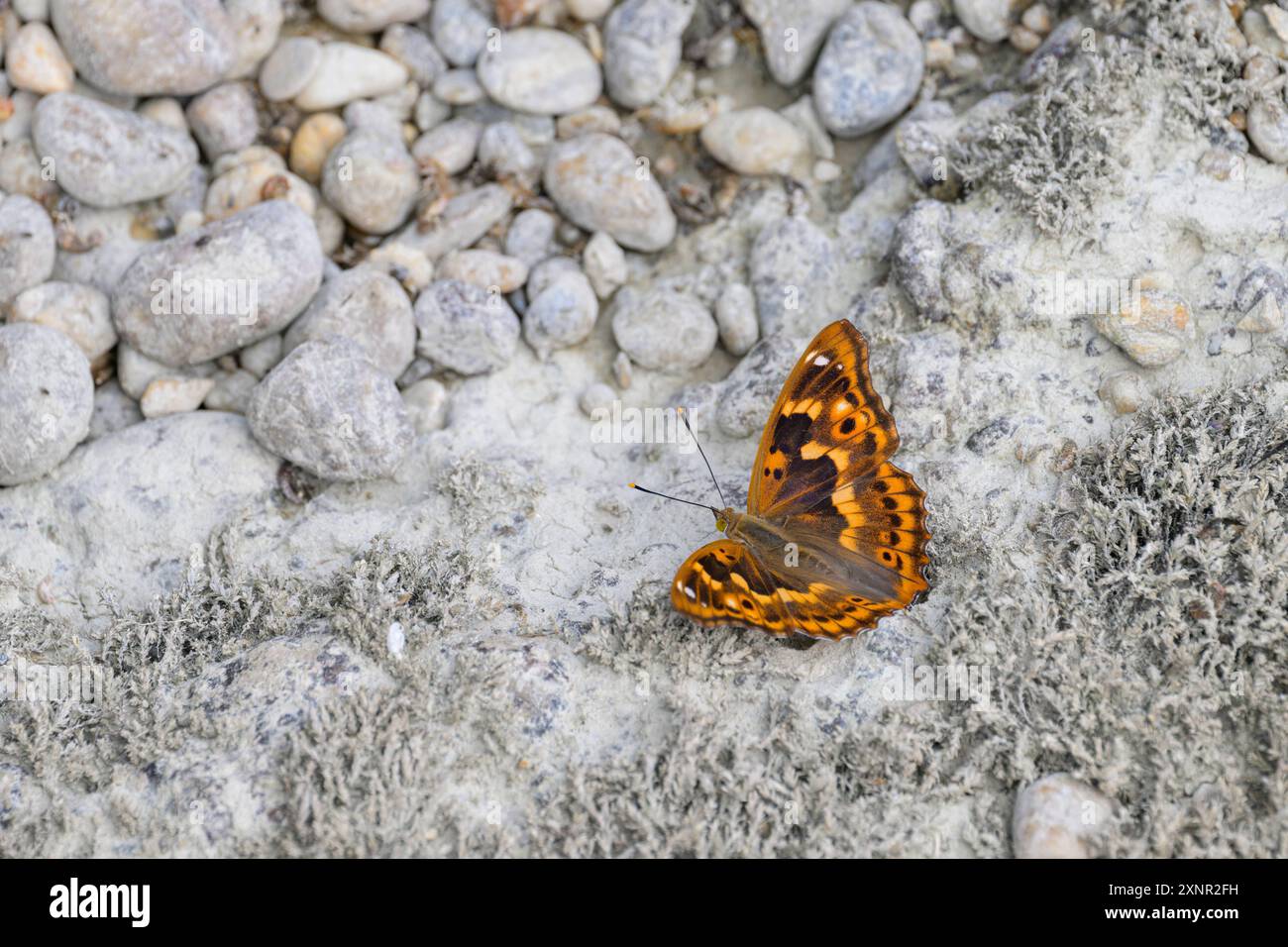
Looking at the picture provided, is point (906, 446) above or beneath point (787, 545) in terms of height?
above

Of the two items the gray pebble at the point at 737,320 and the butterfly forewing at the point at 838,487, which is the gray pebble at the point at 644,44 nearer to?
the gray pebble at the point at 737,320

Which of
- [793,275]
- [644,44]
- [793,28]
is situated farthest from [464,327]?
[793,28]

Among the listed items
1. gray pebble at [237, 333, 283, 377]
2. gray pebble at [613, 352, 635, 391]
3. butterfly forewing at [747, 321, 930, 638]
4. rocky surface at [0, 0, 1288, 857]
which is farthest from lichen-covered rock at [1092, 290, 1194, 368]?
gray pebble at [237, 333, 283, 377]

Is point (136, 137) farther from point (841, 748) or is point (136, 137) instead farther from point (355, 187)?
point (841, 748)

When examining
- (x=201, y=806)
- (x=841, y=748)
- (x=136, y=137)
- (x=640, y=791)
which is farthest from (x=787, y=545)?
(x=136, y=137)

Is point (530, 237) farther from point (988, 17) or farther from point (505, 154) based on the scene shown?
point (988, 17)

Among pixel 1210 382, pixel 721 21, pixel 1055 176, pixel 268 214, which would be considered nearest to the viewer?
pixel 1210 382
